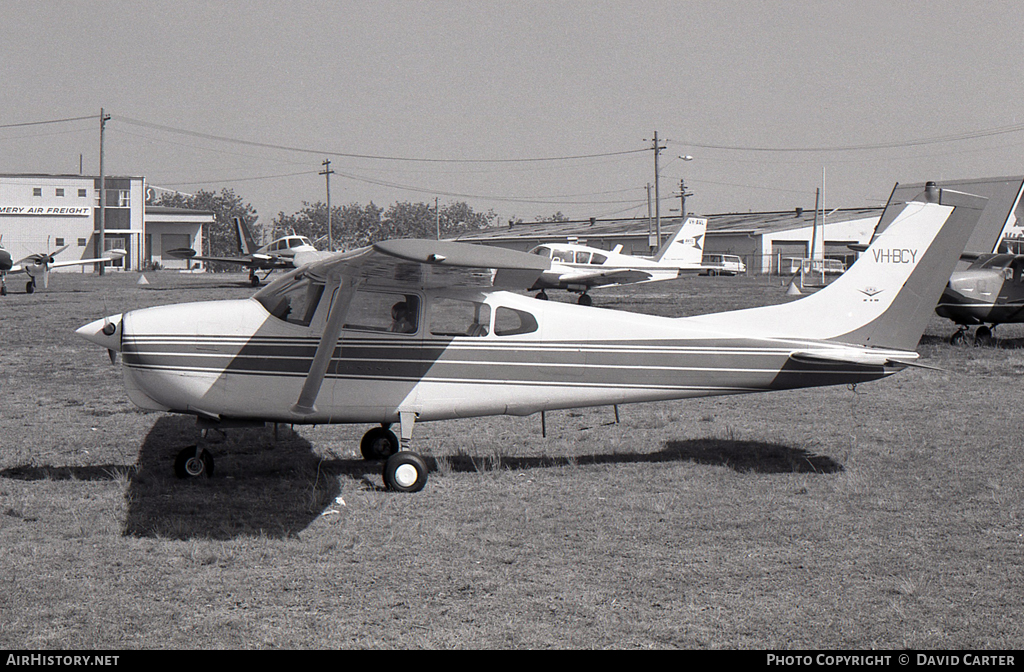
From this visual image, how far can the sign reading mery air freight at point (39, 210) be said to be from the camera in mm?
77875

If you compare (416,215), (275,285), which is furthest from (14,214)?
(275,285)

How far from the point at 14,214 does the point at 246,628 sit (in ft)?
284

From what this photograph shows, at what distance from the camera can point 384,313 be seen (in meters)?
7.36

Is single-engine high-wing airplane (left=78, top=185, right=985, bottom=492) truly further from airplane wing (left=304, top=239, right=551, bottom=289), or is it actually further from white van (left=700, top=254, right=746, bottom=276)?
white van (left=700, top=254, right=746, bottom=276)

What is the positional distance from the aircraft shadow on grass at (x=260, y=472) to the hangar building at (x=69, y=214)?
238ft

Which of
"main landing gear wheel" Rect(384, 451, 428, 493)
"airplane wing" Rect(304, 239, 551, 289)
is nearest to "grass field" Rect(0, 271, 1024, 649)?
"main landing gear wheel" Rect(384, 451, 428, 493)

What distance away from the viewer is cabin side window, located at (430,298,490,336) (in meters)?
7.45

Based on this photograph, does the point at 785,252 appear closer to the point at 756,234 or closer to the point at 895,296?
the point at 756,234

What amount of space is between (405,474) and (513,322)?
1.62 m

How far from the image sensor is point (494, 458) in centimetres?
829

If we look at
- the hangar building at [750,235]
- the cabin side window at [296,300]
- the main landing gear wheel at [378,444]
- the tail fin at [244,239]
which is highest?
the hangar building at [750,235]

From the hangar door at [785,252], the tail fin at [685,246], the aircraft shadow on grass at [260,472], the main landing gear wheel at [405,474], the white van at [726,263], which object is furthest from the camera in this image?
the hangar door at [785,252]

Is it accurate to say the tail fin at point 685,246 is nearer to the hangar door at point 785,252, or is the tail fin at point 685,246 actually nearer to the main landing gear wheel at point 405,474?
the main landing gear wheel at point 405,474

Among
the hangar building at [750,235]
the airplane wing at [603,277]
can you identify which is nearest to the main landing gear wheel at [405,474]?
the airplane wing at [603,277]
